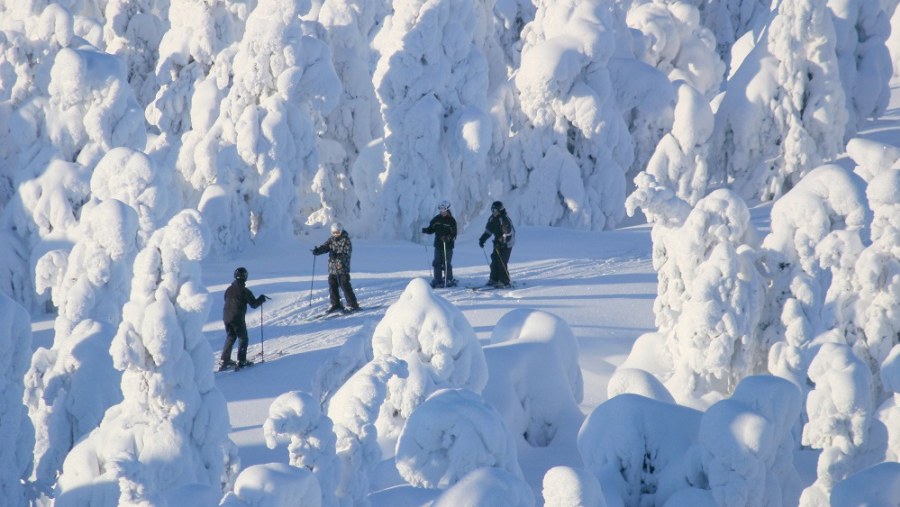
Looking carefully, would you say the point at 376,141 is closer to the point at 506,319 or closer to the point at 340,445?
the point at 506,319

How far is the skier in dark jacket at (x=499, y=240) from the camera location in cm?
1980

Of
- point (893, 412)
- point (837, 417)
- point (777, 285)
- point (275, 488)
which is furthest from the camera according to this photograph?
point (777, 285)

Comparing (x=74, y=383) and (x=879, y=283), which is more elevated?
(x=879, y=283)

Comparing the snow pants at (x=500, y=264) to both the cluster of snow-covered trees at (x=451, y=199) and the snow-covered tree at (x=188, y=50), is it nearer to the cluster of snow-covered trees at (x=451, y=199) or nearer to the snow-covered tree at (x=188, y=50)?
the cluster of snow-covered trees at (x=451, y=199)

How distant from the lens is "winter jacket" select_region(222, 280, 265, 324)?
677 inches

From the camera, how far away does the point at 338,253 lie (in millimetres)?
18922

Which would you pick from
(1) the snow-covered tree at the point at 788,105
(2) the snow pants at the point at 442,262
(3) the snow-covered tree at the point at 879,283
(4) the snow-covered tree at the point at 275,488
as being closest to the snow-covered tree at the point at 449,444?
(4) the snow-covered tree at the point at 275,488

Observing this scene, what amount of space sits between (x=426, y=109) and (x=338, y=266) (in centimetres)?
850

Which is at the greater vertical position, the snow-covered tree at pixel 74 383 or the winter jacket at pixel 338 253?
the winter jacket at pixel 338 253

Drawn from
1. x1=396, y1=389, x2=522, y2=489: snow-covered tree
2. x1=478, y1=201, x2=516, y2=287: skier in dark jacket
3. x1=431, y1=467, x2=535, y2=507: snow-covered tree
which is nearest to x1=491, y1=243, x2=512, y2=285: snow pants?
x1=478, y1=201, x2=516, y2=287: skier in dark jacket

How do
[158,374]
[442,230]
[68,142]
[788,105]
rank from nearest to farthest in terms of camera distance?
[158,374]
[442,230]
[68,142]
[788,105]

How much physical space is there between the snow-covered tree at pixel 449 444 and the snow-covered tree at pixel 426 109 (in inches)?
697

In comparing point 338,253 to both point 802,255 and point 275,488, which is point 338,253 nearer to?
point 802,255

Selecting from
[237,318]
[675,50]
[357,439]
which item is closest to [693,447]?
[357,439]
